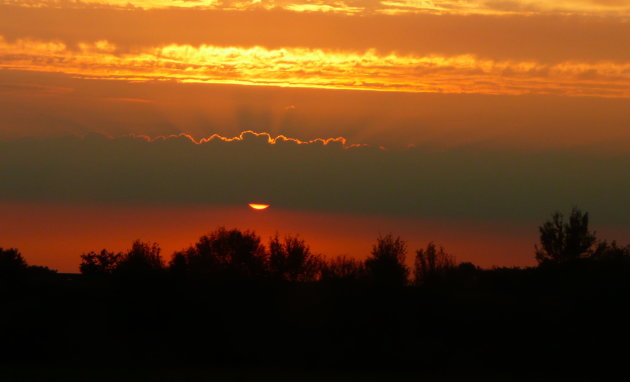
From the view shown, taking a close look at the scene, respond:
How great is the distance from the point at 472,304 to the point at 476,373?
19.3 feet

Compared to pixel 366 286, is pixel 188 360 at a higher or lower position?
lower

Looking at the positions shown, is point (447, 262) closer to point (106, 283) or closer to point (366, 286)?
point (366, 286)

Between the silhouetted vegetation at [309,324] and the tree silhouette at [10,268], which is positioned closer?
the silhouetted vegetation at [309,324]

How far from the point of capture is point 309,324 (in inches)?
1578

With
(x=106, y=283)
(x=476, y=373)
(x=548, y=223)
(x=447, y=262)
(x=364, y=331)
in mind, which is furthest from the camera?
(x=548, y=223)

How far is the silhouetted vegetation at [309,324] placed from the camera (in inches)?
1512

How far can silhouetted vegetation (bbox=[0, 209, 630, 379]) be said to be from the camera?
38406 millimetres

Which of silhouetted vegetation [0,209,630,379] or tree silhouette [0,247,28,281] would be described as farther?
tree silhouette [0,247,28,281]

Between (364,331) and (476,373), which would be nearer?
(476,373)

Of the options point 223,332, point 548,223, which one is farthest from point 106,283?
point 548,223

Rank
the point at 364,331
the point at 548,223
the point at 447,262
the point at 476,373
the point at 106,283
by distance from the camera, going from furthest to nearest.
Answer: the point at 548,223 < the point at 447,262 < the point at 106,283 < the point at 364,331 < the point at 476,373

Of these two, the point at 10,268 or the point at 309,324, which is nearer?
the point at 309,324

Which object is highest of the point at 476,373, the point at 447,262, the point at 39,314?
the point at 447,262

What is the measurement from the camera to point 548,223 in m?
77.8
